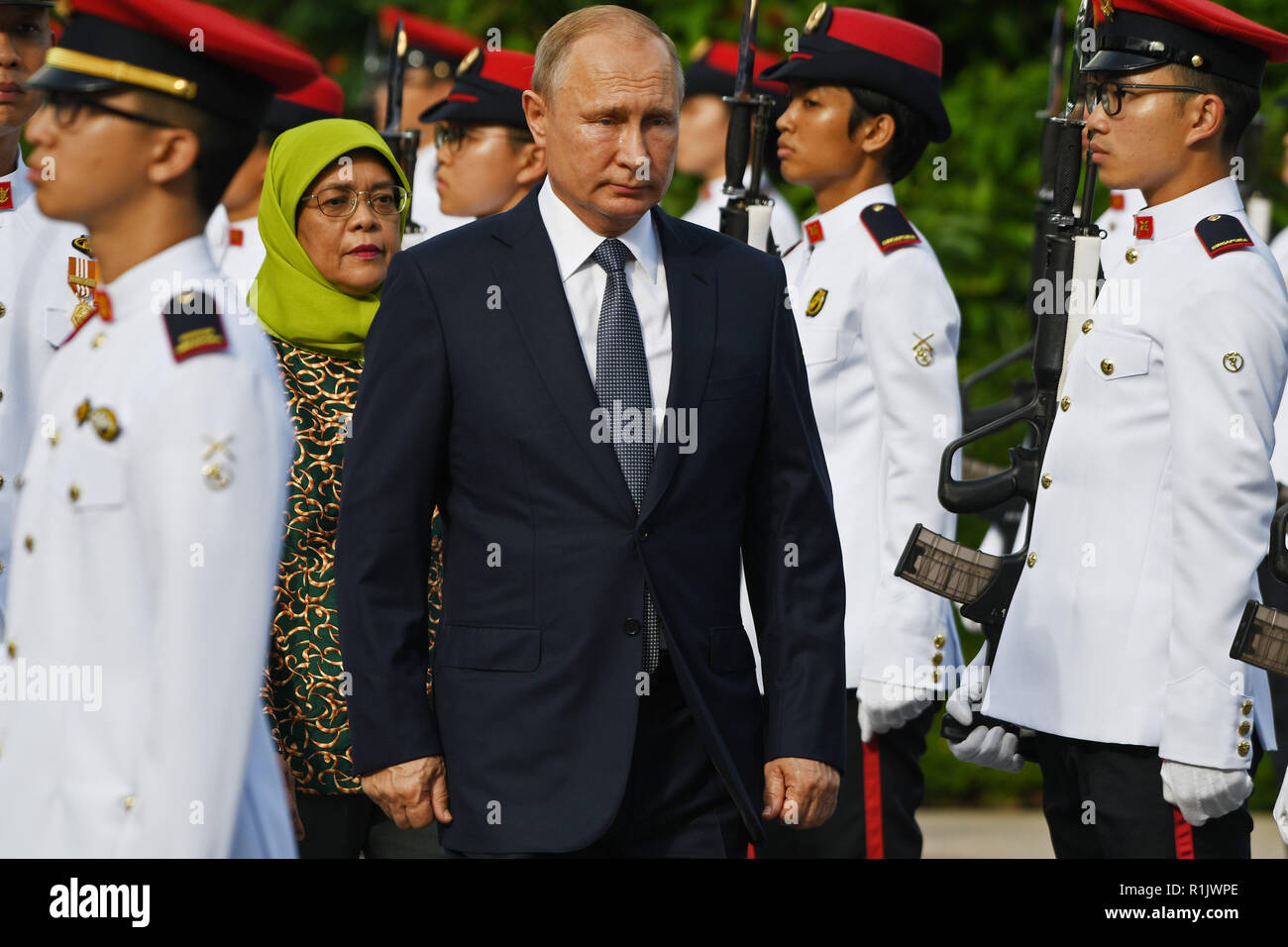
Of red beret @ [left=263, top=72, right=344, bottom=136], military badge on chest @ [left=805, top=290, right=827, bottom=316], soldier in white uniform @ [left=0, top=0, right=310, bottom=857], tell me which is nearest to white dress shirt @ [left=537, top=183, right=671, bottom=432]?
soldier in white uniform @ [left=0, top=0, right=310, bottom=857]

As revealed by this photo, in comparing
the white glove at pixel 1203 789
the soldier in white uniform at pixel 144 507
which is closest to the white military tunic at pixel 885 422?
the white glove at pixel 1203 789

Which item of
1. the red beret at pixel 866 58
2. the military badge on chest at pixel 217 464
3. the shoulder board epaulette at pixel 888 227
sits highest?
the red beret at pixel 866 58

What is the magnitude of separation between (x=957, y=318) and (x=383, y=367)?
6.86ft

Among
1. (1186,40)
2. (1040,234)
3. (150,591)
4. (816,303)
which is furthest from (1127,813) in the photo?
(1040,234)

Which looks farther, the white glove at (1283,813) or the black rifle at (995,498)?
the black rifle at (995,498)

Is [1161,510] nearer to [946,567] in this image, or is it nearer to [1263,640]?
[1263,640]

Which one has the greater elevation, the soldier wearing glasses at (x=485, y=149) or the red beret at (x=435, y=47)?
the red beret at (x=435, y=47)

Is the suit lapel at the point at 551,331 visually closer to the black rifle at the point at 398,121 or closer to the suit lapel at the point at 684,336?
the suit lapel at the point at 684,336

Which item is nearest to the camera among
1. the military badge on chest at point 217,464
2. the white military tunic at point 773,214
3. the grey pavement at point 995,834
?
the military badge on chest at point 217,464

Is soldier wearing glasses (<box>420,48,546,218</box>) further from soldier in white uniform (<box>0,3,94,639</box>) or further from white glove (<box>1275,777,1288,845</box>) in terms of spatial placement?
white glove (<box>1275,777,1288,845</box>)

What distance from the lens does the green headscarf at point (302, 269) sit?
4023mm

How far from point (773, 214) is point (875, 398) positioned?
2180mm

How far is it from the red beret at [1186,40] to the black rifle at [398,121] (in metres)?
2.85
